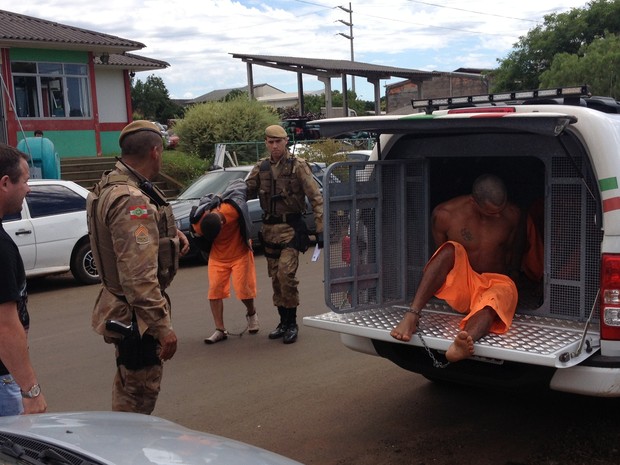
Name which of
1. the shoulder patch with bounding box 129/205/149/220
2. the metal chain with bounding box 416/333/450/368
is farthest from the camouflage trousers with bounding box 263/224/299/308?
the shoulder patch with bounding box 129/205/149/220

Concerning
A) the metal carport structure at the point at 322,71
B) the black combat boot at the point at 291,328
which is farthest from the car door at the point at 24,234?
the metal carport structure at the point at 322,71

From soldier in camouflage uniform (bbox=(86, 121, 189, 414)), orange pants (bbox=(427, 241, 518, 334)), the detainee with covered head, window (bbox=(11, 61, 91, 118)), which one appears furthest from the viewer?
window (bbox=(11, 61, 91, 118))

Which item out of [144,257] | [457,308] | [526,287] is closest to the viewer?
[144,257]

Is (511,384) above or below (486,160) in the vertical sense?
below

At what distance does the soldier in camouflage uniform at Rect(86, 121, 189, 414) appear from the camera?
3.74 metres

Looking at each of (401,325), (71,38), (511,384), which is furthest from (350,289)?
(71,38)

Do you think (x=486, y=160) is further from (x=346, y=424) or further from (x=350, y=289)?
(x=346, y=424)

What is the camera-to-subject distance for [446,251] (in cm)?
487

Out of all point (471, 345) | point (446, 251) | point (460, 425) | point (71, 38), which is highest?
point (71, 38)

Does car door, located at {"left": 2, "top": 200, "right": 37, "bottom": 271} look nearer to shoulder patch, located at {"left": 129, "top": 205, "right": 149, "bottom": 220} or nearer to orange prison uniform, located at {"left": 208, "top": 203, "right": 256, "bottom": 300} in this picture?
orange prison uniform, located at {"left": 208, "top": 203, "right": 256, "bottom": 300}

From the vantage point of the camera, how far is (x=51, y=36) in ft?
71.6

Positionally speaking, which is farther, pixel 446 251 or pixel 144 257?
pixel 446 251

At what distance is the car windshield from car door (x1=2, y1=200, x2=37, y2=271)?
335 cm

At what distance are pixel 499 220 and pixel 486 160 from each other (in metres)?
0.97
